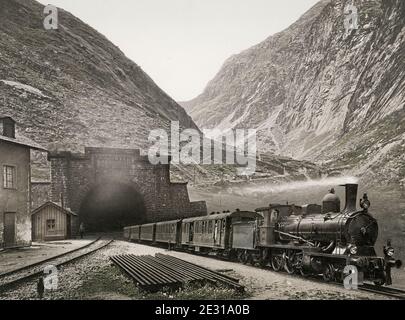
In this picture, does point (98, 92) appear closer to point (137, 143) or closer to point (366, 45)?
point (137, 143)

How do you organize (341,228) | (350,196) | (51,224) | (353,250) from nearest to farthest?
(353,250) → (341,228) → (350,196) → (51,224)

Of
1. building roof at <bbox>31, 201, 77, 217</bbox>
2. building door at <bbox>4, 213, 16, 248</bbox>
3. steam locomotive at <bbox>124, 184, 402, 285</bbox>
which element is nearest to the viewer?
→ steam locomotive at <bbox>124, 184, 402, 285</bbox>

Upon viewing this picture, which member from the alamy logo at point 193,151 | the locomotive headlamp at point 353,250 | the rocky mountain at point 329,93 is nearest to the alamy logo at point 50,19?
the alamy logo at point 193,151

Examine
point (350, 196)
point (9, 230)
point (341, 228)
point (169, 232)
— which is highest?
point (350, 196)

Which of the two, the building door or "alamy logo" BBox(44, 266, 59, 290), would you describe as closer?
"alamy logo" BBox(44, 266, 59, 290)

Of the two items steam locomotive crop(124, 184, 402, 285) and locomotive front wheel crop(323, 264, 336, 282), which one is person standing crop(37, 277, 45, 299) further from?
locomotive front wheel crop(323, 264, 336, 282)

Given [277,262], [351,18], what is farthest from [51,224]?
[351,18]

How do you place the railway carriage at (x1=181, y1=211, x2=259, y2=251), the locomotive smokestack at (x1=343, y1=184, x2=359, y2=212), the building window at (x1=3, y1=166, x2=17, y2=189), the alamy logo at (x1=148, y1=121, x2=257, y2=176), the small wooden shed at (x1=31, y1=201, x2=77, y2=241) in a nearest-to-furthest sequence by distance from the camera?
the locomotive smokestack at (x1=343, y1=184, x2=359, y2=212) → the railway carriage at (x1=181, y1=211, x2=259, y2=251) → the building window at (x1=3, y1=166, x2=17, y2=189) → the small wooden shed at (x1=31, y1=201, x2=77, y2=241) → the alamy logo at (x1=148, y1=121, x2=257, y2=176)

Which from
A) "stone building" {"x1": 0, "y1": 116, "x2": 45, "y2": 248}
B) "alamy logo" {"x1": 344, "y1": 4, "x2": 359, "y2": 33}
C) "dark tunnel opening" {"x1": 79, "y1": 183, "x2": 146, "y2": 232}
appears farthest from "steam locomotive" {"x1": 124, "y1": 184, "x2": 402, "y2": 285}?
"alamy logo" {"x1": 344, "y1": 4, "x2": 359, "y2": 33}

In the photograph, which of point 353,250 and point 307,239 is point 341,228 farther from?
point 307,239
